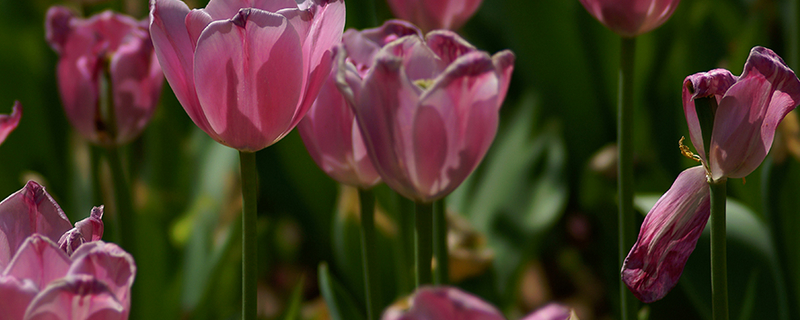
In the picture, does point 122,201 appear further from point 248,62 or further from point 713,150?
point 713,150

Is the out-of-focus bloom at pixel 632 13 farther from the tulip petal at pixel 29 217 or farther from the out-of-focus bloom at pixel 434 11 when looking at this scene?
the tulip petal at pixel 29 217

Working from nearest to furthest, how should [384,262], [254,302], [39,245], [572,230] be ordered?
[39,245], [254,302], [384,262], [572,230]

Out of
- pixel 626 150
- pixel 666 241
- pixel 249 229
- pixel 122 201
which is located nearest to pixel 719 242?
pixel 666 241

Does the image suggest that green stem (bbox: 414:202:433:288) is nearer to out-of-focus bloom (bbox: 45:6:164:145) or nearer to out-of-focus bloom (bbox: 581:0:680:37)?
out-of-focus bloom (bbox: 581:0:680:37)

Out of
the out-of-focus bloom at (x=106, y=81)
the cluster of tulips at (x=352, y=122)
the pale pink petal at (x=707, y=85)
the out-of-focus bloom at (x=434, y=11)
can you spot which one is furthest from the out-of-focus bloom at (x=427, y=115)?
the out-of-focus bloom at (x=106, y=81)

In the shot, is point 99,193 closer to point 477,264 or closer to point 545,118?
point 477,264

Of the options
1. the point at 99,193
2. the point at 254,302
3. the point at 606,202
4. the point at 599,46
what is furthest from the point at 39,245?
the point at 599,46
